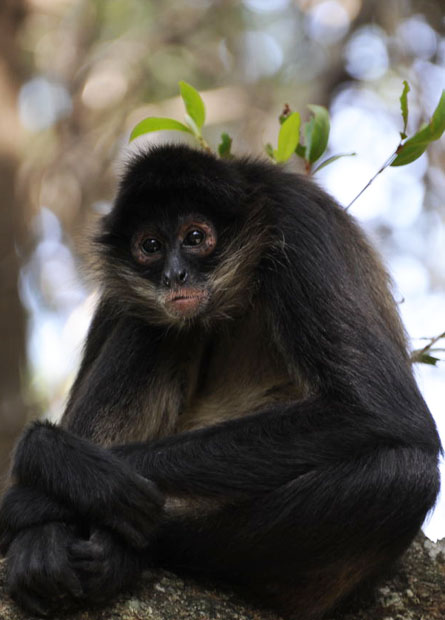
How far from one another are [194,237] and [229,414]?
1025 mm

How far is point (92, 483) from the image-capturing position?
3916 millimetres

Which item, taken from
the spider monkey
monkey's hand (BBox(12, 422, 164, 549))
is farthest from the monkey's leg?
monkey's hand (BBox(12, 422, 164, 549))

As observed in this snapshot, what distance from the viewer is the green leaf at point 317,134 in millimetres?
5703

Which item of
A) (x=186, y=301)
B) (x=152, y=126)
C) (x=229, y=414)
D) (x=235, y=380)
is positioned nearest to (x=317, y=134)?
(x=152, y=126)

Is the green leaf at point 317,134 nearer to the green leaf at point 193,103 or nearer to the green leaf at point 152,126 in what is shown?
the green leaf at point 193,103

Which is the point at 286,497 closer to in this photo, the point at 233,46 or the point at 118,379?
the point at 118,379

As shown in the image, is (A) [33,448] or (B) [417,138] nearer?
(A) [33,448]

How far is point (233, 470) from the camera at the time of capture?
4.25 m

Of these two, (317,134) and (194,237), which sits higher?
(317,134)

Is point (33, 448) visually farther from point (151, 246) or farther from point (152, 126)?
point (152, 126)

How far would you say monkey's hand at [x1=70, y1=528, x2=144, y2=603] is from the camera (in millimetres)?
3758

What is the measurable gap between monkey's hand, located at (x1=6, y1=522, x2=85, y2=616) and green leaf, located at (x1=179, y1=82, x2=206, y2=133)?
294 cm

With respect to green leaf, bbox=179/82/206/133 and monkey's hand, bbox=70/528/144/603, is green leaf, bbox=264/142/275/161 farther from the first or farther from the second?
monkey's hand, bbox=70/528/144/603

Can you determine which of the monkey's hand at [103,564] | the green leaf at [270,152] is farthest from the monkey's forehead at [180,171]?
the monkey's hand at [103,564]
